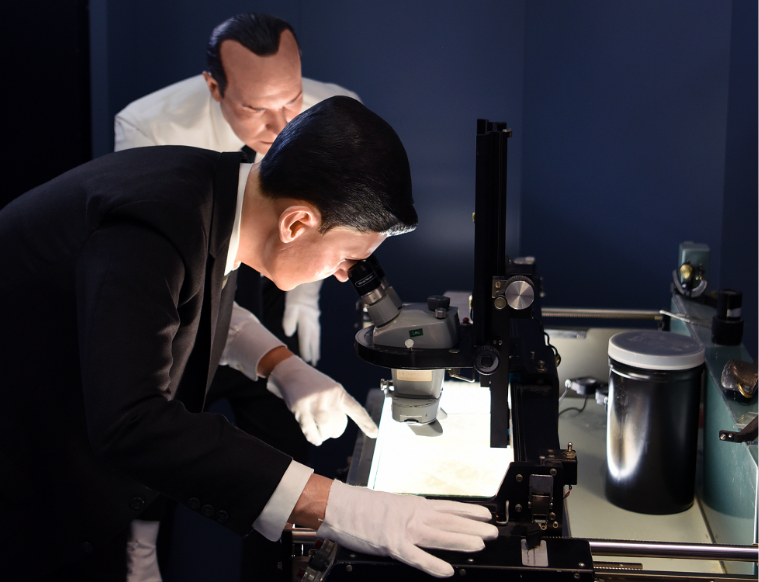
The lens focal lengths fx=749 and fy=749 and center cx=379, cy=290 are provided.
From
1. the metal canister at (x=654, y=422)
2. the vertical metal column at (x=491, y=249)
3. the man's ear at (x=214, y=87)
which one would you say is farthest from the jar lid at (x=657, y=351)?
the man's ear at (x=214, y=87)

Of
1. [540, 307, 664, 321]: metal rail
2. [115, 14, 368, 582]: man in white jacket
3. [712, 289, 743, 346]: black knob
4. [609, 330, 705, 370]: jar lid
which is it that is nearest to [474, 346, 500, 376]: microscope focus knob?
[609, 330, 705, 370]: jar lid

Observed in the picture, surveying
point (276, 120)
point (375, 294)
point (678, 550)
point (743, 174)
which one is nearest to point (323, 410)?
point (375, 294)

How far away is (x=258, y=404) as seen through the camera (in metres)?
2.65

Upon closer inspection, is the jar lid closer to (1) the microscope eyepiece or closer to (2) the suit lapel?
(1) the microscope eyepiece

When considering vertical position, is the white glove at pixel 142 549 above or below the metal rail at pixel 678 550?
below

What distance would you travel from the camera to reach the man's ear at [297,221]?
1217 millimetres

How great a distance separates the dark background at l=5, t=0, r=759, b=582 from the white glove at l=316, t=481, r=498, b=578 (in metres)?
2.01

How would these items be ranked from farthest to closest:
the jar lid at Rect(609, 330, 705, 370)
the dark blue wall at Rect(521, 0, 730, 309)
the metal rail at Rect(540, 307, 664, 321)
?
the dark blue wall at Rect(521, 0, 730, 309) < the metal rail at Rect(540, 307, 664, 321) < the jar lid at Rect(609, 330, 705, 370)

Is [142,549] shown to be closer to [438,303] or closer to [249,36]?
[438,303]

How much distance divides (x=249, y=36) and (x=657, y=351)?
166 cm

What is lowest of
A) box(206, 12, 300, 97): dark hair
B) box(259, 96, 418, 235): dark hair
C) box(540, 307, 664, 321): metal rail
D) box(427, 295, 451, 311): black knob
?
box(540, 307, 664, 321): metal rail

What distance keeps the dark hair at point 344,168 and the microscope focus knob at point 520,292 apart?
21cm

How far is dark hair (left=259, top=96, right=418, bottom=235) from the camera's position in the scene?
3.87ft

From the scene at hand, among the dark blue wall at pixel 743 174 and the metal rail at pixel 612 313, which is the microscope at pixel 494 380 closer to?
the metal rail at pixel 612 313
